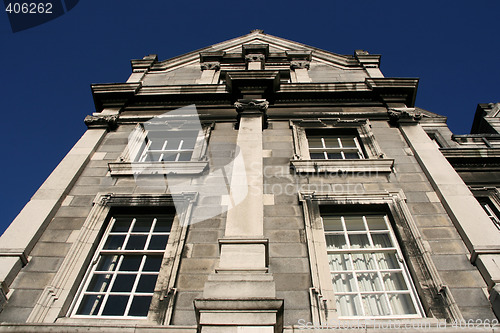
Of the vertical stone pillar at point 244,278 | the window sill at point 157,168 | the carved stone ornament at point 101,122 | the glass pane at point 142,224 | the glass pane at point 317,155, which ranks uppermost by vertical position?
the carved stone ornament at point 101,122

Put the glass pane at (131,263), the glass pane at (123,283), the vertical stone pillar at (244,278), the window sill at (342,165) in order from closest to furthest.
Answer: the vertical stone pillar at (244,278), the glass pane at (123,283), the glass pane at (131,263), the window sill at (342,165)

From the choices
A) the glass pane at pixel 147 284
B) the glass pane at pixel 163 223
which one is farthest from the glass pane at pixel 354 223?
the glass pane at pixel 147 284

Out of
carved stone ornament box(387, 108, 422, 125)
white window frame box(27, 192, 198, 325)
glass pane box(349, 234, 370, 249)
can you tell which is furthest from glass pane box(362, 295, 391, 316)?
carved stone ornament box(387, 108, 422, 125)

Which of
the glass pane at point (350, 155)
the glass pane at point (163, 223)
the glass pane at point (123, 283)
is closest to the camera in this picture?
the glass pane at point (123, 283)

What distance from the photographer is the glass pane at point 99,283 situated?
23.4 feet

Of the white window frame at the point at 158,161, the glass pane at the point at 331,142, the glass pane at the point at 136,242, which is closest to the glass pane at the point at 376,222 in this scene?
the glass pane at the point at 331,142

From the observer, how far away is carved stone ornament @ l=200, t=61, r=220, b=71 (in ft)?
51.7

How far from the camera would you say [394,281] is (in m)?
7.09

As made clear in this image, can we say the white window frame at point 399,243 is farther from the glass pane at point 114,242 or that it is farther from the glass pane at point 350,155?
the glass pane at point 114,242

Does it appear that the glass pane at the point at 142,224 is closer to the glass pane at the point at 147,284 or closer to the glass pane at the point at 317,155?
the glass pane at the point at 147,284

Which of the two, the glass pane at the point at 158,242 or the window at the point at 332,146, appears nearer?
the glass pane at the point at 158,242

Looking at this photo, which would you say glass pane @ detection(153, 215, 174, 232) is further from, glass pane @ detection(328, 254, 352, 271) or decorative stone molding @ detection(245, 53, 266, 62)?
decorative stone molding @ detection(245, 53, 266, 62)

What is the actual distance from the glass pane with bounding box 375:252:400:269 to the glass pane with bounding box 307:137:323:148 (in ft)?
14.5

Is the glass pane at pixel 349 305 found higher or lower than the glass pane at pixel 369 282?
lower
